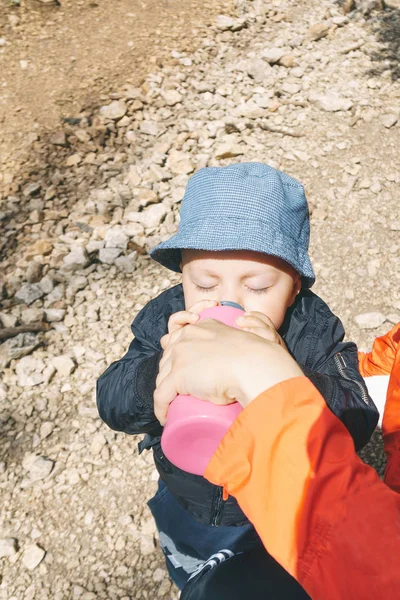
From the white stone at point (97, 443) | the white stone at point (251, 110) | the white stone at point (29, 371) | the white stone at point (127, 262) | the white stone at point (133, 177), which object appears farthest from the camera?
the white stone at point (251, 110)

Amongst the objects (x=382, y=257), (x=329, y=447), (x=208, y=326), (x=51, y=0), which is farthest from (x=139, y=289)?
(x=51, y=0)

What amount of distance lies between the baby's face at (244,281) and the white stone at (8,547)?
1.29m

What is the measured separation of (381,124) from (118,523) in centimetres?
302

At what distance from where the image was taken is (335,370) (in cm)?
154

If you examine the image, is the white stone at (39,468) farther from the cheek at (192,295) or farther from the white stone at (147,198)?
the white stone at (147,198)

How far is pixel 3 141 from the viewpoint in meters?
3.25

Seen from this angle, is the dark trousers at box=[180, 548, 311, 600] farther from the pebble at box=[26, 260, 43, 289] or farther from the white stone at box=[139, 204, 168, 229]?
the white stone at box=[139, 204, 168, 229]

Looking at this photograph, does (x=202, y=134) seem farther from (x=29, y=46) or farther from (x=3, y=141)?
(x=29, y=46)

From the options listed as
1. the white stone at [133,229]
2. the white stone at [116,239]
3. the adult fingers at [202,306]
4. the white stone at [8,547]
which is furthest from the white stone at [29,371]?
the adult fingers at [202,306]

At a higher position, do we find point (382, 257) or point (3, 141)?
point (3, 141)

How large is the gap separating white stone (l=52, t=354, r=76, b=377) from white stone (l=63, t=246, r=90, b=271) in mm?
559

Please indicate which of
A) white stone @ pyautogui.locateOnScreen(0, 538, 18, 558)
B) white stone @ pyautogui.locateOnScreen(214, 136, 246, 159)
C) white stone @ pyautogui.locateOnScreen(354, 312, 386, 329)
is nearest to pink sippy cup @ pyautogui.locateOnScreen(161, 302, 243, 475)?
white stone @ pyautogui.locateOnScreen(0, 538, 18, 558)

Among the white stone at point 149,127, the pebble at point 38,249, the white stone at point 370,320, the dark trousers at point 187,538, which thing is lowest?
the white stone at point 370,320

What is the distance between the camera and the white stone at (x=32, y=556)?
1980 mm
